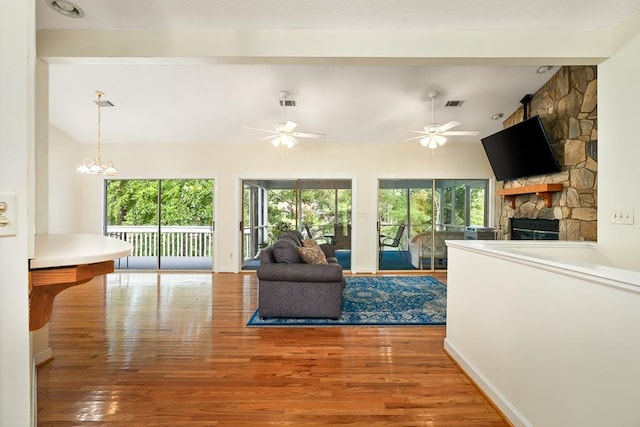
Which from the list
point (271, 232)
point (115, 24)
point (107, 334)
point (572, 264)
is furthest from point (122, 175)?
point (572, 264)

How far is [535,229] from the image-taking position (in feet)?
14.8

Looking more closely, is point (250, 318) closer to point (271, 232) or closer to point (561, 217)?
point (271, 232)

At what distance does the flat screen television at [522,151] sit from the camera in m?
4.00

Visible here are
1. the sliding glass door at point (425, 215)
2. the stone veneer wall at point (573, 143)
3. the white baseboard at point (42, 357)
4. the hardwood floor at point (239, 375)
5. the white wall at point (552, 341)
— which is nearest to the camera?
the white wall at point (552, 341)

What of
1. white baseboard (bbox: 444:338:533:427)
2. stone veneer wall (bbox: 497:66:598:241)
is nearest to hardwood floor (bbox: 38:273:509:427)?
white baseboard (bbox: 444:338:533:427)

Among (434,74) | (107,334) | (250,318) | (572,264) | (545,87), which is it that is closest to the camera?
(572,264)

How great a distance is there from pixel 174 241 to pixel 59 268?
625 cm

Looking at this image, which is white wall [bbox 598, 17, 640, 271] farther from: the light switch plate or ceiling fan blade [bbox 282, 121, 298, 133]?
the light switch plate

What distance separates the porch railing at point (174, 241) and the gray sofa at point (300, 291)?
3771mm

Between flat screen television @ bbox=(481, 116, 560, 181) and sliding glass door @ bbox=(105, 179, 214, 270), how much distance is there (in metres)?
5.25

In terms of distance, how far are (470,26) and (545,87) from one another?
9.29ft

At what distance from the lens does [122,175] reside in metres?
5.83

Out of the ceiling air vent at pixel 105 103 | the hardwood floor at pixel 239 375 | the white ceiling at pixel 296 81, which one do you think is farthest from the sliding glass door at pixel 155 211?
the hardwood floor at pixel 239 375

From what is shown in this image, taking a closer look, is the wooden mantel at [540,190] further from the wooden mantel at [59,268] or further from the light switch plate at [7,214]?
the light switch plate at [7,214]
